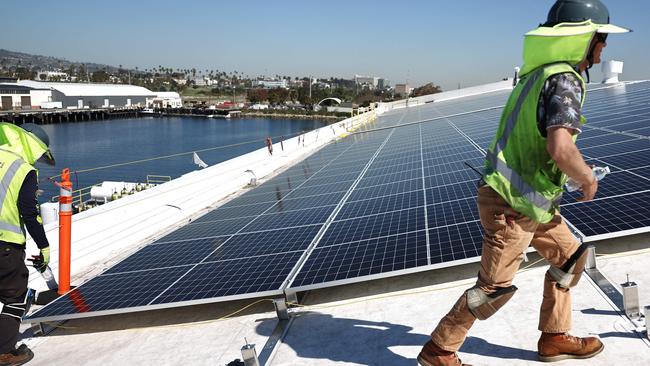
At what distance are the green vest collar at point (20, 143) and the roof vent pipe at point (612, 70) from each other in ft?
90.6

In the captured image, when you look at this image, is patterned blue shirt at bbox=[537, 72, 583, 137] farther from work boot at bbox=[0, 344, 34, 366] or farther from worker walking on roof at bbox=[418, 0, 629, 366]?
work boot at bbox=[0, 344, 34, 366]

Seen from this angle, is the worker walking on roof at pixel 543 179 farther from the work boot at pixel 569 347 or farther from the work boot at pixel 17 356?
the work boot at pixel 17 356

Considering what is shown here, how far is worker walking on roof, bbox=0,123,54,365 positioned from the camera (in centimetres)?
418

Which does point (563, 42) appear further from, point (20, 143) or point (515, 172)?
point (20, 143)

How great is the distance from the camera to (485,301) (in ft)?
9.84

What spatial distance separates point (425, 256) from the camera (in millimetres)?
4309

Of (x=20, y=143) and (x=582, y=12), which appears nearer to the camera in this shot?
(x=582, y=12)

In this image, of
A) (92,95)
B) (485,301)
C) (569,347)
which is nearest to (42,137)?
(485,301)

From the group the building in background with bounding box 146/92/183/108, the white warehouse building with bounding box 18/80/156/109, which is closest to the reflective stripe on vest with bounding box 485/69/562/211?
the white warehouse building with bounding box 18/80/156/109

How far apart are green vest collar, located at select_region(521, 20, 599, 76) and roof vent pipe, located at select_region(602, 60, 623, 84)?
26611mm

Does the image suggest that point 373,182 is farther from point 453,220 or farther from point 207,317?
point 207,317

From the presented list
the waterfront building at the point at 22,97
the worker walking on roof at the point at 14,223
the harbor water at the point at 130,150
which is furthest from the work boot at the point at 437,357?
the waterfront building at the point at 22,97

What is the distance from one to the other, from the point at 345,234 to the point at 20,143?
3327 mm

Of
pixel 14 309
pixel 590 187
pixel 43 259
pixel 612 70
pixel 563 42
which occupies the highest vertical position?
pixel 612 70
